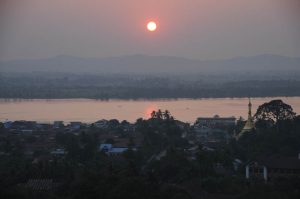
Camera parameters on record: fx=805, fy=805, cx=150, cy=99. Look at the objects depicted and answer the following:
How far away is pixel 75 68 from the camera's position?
8044 centimetres

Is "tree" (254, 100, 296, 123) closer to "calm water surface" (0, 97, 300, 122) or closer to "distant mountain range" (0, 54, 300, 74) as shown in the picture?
"calm water surface" (0, 97, 300, 122)

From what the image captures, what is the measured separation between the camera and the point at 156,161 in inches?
334

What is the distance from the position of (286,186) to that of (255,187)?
0.73 m

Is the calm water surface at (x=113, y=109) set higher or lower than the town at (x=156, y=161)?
higher

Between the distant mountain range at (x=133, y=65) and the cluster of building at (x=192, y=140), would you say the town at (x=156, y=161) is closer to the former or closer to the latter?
the cluster of building at (x=192, y=140)

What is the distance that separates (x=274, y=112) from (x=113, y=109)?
426 inches

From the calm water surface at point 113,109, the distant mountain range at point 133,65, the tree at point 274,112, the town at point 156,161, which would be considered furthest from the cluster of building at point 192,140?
the distant mountain range at point 133,65

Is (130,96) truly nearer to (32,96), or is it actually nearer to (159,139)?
(32,96)

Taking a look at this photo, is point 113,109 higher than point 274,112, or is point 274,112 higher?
point 274,112

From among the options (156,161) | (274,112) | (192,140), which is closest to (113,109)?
(192,140)

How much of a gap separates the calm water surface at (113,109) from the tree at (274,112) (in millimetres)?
6679

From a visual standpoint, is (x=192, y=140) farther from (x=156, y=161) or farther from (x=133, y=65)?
(x=133, y=65)

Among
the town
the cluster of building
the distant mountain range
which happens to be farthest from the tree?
the distant mountain range

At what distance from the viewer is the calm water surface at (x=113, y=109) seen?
67.2 ft
